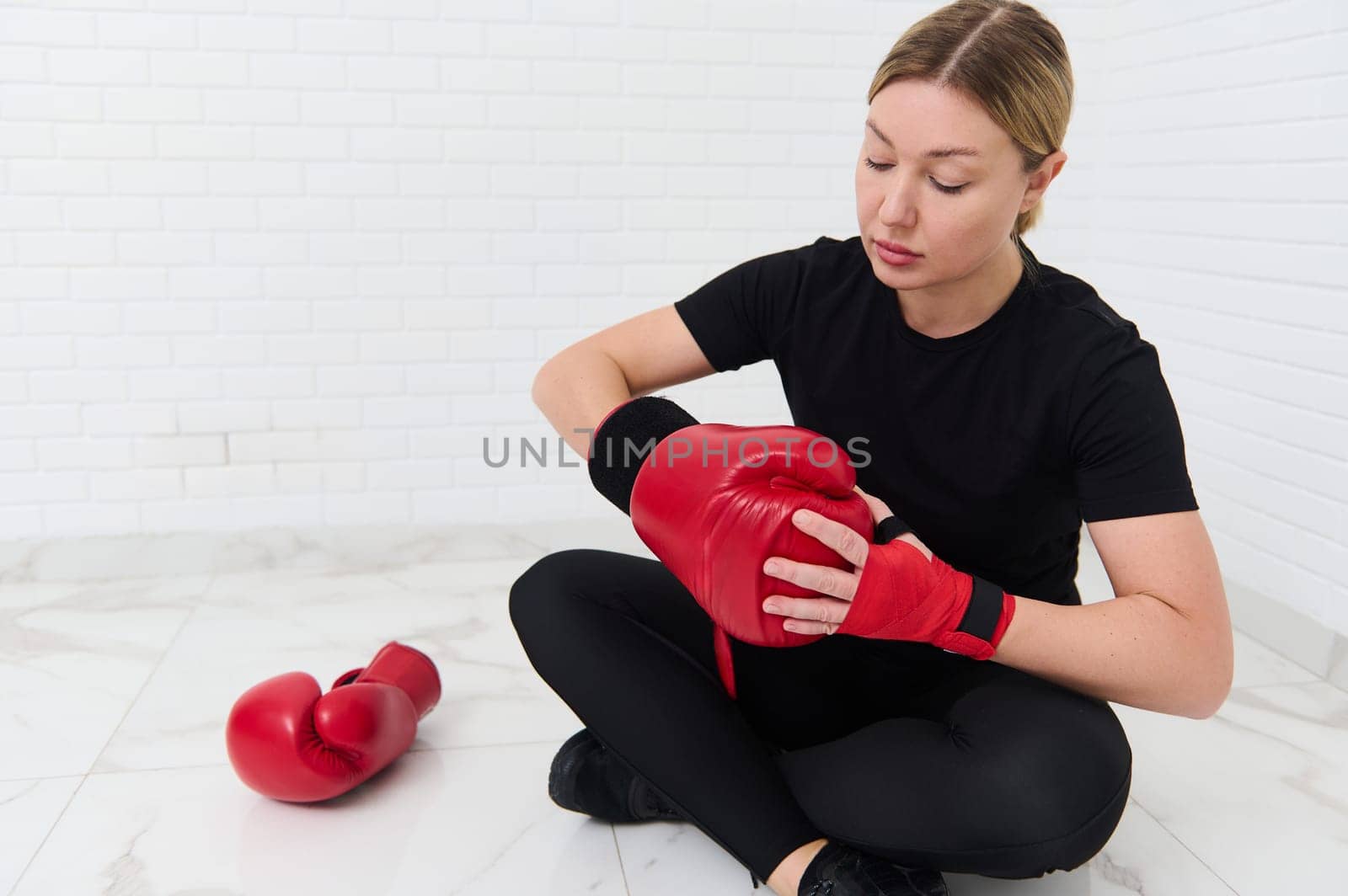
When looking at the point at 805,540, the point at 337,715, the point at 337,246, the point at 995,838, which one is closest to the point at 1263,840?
the point at 995,838

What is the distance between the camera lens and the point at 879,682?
1445 millimetres

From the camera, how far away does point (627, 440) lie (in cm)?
131

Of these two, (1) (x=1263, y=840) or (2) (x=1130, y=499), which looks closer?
(2) (x=1130, y=499)

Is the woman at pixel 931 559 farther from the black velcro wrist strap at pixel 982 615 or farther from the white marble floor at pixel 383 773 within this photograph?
the white marble floor at pixel 383 773

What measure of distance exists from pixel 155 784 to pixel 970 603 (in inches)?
48.6

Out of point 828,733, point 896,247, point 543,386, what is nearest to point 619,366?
point 543,386

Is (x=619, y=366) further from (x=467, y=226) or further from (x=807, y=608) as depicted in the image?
(x=467, y=226)

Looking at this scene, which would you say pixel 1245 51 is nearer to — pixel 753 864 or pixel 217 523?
pixel 753 864

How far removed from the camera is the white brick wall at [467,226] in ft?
7.52

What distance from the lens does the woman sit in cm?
123

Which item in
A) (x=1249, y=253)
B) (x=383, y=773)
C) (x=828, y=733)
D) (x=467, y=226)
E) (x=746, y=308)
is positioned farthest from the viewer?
(x=467, y=226)

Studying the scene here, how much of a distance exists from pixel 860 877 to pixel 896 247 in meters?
0.73

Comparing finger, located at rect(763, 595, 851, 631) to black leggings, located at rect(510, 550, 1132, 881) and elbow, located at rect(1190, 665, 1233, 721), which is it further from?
elbow, located at rect(1190, 665, 1233, 721)

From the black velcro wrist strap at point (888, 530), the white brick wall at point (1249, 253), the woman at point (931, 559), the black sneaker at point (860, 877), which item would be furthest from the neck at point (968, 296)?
the white brick wall at point (1249, 253)
